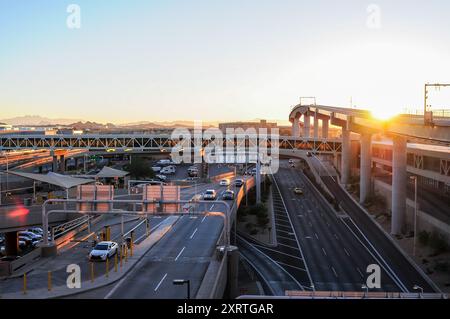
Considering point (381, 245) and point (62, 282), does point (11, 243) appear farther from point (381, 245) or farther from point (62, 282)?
point (381, 245)

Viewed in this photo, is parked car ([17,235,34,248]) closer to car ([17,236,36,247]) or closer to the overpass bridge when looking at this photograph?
car ([17,236,36,247])

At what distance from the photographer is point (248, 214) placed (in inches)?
1763

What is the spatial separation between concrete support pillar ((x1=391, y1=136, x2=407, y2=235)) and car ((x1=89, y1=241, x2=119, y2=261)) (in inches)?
859

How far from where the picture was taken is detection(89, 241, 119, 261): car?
18.5 m

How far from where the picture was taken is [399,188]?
112 feet

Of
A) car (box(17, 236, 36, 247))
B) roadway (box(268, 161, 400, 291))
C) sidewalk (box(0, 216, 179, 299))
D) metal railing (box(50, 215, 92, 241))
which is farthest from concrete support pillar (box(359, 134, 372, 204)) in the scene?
sidewalk (box(0, 216, 179, 299))

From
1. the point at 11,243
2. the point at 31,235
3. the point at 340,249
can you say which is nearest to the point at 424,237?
the point at 340,249

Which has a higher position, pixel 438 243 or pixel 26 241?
pixel 438 243

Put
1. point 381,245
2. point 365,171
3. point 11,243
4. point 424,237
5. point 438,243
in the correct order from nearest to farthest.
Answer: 1. point 11,243
2. point 438,243
3. point 424,237
4. point 381,245
5. point 365,171

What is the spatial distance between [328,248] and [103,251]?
17925 millimetres

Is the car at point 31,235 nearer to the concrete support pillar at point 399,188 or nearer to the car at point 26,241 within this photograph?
the car at point 26,241

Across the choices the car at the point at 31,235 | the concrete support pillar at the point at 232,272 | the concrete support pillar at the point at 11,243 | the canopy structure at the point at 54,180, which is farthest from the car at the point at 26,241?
the concrete support pillar at the point at 232,272

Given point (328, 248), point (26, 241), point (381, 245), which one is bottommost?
point (328, 248)

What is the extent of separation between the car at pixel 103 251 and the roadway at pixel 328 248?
1051 centimetres
